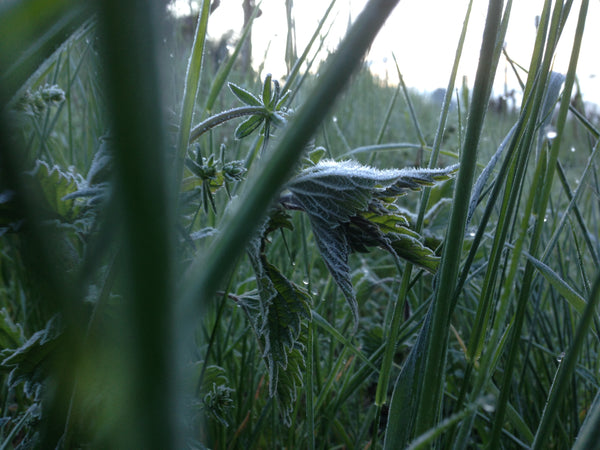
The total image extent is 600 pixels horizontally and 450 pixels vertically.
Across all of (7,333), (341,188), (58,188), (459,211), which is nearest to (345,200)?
(341,188)

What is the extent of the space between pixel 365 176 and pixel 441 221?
0.54 metres

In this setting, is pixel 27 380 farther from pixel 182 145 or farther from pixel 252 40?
pixel 252 40

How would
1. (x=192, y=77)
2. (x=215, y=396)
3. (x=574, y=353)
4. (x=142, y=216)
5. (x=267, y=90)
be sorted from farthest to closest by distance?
1. (x=215, y=396)
2. (x=267, y=90)
3. (x=192, y=77)
4. (x=574, y=353)
5. (x=142, y=216)

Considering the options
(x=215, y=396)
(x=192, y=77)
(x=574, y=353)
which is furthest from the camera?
(x=215, y=396)

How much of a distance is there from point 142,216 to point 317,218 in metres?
0.37

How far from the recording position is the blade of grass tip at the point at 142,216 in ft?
0.41

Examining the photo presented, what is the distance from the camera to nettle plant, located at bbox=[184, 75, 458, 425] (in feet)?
1.60

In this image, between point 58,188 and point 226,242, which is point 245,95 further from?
point 226,242

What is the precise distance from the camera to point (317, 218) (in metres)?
0.50

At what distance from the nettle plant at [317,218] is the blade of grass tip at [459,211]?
4.0 inches

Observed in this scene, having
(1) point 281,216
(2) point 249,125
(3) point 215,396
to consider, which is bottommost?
(3) point 215,396

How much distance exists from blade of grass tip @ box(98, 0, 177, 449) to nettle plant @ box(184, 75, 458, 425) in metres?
0.33

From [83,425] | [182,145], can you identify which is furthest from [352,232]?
[83,425]

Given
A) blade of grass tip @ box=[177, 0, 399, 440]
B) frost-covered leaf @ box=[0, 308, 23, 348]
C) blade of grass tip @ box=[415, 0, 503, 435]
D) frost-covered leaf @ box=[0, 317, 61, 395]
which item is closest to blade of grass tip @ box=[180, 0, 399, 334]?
blade of grass tip @ box=[177, 0, 399, 440]
